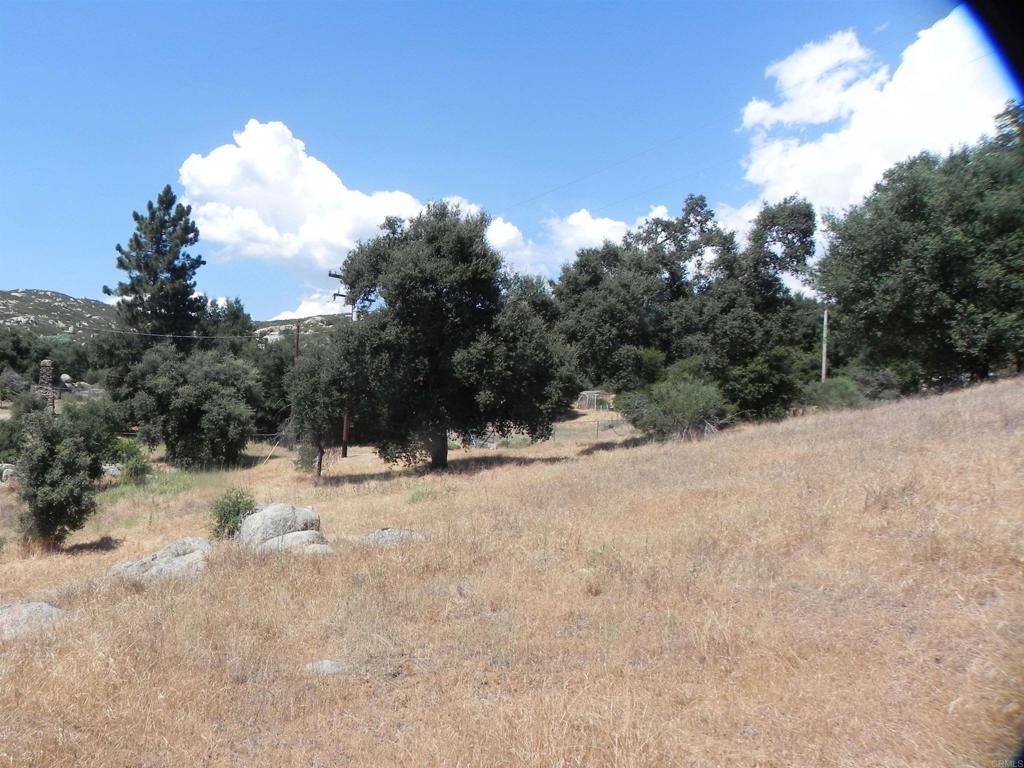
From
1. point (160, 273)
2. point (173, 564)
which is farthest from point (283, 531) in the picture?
point (160, 273)

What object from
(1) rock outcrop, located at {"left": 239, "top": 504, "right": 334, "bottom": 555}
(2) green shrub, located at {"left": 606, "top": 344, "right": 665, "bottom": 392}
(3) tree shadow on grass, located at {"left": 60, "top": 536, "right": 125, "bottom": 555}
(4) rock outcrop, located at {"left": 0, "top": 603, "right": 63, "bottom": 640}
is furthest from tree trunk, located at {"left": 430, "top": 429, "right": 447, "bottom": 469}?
(4) rock outcrop, located at {"left": 0, "top": 603, "right": 63, "bottom": 640}

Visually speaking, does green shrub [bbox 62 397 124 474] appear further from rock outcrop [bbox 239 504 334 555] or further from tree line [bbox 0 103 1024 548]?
rock outcrop [bbox 239 504 334 555]

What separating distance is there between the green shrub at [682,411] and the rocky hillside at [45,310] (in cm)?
7718

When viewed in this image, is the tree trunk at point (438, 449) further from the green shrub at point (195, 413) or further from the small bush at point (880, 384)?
the small bush at point (880, 384)

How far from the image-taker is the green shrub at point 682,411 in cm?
2759

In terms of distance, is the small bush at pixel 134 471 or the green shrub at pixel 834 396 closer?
the green shrub at pixel 834 396

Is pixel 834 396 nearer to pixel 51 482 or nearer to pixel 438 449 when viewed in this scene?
pixel 438 449

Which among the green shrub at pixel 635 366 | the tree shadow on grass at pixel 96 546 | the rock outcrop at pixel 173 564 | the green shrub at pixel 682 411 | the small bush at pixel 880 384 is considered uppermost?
the green shrub at pixel 635 366

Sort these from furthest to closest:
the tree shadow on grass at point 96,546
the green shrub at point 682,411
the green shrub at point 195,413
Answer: the green shrub at point 195,413 < the green shrub at point 682,411 < the tree shadow on grass at point 96,546

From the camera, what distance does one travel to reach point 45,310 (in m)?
100

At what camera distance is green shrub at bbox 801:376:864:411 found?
29781 millimetres

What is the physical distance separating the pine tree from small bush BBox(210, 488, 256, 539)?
133ft

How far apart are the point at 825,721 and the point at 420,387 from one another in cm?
A: 2156

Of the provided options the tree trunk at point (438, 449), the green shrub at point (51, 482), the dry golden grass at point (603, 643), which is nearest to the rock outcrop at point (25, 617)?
the dry golden grass at point (603, 643)
